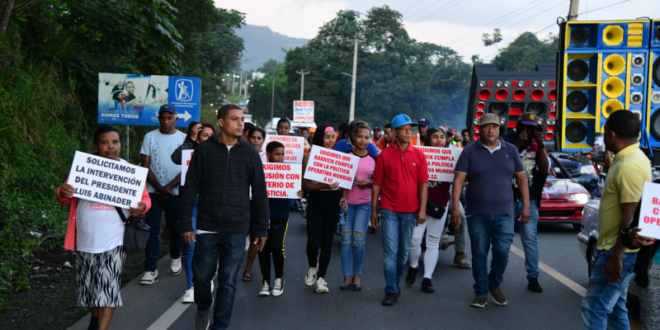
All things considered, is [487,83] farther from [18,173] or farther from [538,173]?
[18,173]

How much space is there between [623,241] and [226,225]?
9.45ft

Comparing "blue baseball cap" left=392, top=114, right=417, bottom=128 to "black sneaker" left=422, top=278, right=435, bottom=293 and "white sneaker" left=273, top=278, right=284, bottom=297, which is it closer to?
"black sneaker" left=422, top=278, right=435, bottom=293

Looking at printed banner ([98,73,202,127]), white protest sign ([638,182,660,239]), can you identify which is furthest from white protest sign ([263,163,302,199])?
printed banner ([98,73,202,127])

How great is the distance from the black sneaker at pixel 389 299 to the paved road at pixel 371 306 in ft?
0.24

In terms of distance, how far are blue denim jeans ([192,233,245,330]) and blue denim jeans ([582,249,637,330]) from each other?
2.64 m

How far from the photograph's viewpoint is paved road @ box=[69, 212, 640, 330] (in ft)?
20.6

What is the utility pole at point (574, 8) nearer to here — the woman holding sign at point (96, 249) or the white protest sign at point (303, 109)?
the woman holding sign at point (96, 249)

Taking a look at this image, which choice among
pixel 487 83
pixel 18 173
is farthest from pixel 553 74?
pixel 18 173

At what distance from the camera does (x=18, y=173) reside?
1088cm

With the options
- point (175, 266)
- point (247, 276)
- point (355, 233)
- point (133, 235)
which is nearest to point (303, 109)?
point (175, 266)

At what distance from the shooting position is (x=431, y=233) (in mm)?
7926

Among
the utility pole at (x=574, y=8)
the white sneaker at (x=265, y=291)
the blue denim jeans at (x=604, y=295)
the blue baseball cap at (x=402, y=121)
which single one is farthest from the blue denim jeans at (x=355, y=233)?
the utility pole at (x=574, y=8)

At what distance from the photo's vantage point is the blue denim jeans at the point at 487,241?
6844 mm

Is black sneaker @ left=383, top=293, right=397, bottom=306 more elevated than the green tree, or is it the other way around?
the green tree
